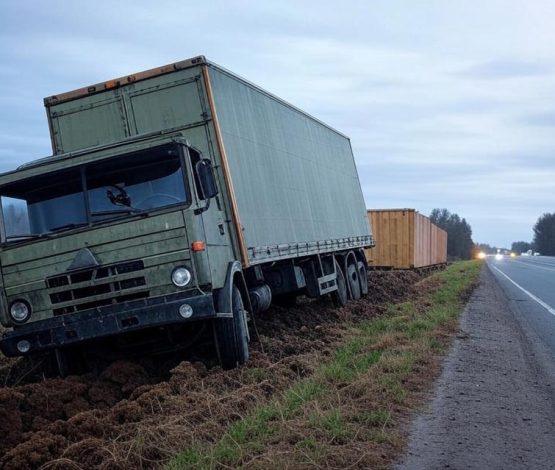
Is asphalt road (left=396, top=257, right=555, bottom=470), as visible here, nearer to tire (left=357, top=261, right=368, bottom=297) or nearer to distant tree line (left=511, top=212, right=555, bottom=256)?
tire (left=357, top=261, right=368, bottom=297)

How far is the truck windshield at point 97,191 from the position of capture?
289 inches

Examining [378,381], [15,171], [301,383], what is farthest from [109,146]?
[378,381]

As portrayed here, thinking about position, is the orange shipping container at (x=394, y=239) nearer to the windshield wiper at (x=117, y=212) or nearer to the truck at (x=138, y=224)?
the truck at (x=138, y=224)

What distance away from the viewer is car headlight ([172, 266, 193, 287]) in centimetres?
707

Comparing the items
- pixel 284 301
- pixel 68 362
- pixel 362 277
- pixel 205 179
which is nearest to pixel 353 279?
pixel 362 277

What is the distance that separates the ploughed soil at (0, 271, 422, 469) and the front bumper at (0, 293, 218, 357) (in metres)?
0.49

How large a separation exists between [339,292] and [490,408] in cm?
905

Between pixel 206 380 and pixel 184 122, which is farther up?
pixel 184 122

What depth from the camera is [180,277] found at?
7082 millimetres

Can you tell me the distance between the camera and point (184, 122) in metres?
8.65

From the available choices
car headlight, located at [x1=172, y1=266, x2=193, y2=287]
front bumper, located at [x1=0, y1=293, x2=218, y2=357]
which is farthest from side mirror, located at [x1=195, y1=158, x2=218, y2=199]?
front bumper, located at [x1=0, y1=293, x2=218, y2=357]

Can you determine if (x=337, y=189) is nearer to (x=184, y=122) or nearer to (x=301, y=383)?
(x=184, y=122)

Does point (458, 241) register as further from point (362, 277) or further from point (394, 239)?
point (362, 277)

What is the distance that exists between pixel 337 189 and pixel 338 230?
4.08 feet
